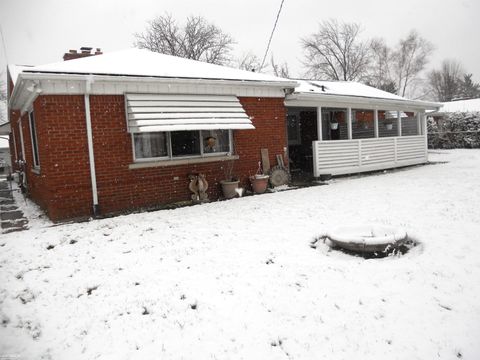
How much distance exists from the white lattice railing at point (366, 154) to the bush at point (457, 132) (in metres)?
10.9

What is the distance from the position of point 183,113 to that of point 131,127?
1207 millimetres

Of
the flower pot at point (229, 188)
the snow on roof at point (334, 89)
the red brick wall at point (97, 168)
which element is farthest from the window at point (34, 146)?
the snow on roof at point (334, 89)

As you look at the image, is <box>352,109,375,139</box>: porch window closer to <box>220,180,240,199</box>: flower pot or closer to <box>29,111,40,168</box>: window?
<box>220,180,240,199</box>: flower pot

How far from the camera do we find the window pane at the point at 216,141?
29.0 feet

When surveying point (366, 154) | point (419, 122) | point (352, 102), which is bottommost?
point (366, 154)

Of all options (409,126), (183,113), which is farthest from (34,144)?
(409,126)

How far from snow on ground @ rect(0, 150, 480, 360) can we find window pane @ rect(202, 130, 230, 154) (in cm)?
305

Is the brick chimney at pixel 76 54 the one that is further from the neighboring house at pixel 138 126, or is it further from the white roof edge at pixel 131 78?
the white roof edge at pixel 131 78

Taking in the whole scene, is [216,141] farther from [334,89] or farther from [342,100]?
[334,89]

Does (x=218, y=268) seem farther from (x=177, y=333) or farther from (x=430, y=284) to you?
(x=430, y=284)

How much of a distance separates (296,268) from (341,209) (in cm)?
321

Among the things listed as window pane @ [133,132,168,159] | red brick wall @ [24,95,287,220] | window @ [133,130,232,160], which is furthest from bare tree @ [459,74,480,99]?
red brick wall @ [24,95,287,220]

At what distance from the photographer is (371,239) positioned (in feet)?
14.4

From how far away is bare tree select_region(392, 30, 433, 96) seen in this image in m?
46.3
